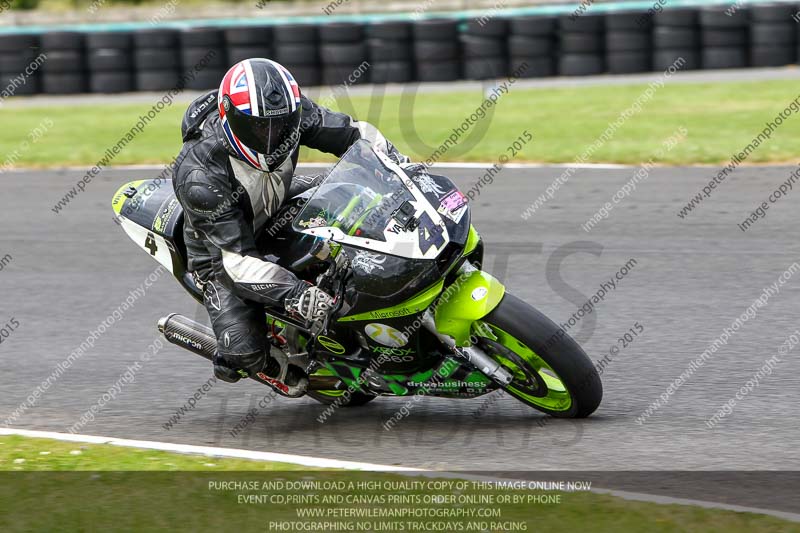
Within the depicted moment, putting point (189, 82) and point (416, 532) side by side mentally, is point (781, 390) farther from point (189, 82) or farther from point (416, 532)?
point (189, 82)

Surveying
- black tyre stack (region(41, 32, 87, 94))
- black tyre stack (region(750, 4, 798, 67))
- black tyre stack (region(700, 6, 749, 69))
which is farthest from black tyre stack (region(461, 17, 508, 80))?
black tyre stack (region(41, 32, 87, 94))

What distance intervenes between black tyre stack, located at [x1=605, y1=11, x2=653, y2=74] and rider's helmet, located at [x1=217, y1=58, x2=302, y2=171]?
1275 cm

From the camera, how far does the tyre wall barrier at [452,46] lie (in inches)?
669

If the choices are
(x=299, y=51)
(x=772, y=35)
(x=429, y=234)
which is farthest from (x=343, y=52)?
(x=429, y=234)

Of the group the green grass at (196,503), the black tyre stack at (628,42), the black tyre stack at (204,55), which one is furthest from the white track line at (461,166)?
the green grass at (196,503)

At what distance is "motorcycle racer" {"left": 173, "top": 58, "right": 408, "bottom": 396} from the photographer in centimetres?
518

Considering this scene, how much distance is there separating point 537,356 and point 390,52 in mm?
12783

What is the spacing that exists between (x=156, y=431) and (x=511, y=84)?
12364mm

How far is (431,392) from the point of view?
18.3 ft

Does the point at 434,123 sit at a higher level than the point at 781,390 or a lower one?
lower

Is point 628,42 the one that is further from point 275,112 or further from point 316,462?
point 316,462

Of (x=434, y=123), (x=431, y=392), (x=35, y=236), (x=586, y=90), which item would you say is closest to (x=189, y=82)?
(x=434, y=123)

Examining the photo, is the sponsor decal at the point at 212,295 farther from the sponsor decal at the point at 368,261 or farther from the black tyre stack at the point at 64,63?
the black tyre stack at the point at 64,63

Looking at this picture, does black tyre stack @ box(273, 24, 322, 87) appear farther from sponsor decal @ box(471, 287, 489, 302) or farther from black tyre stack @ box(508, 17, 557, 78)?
sponsor decal @ box(471, 287, 489, 302)
